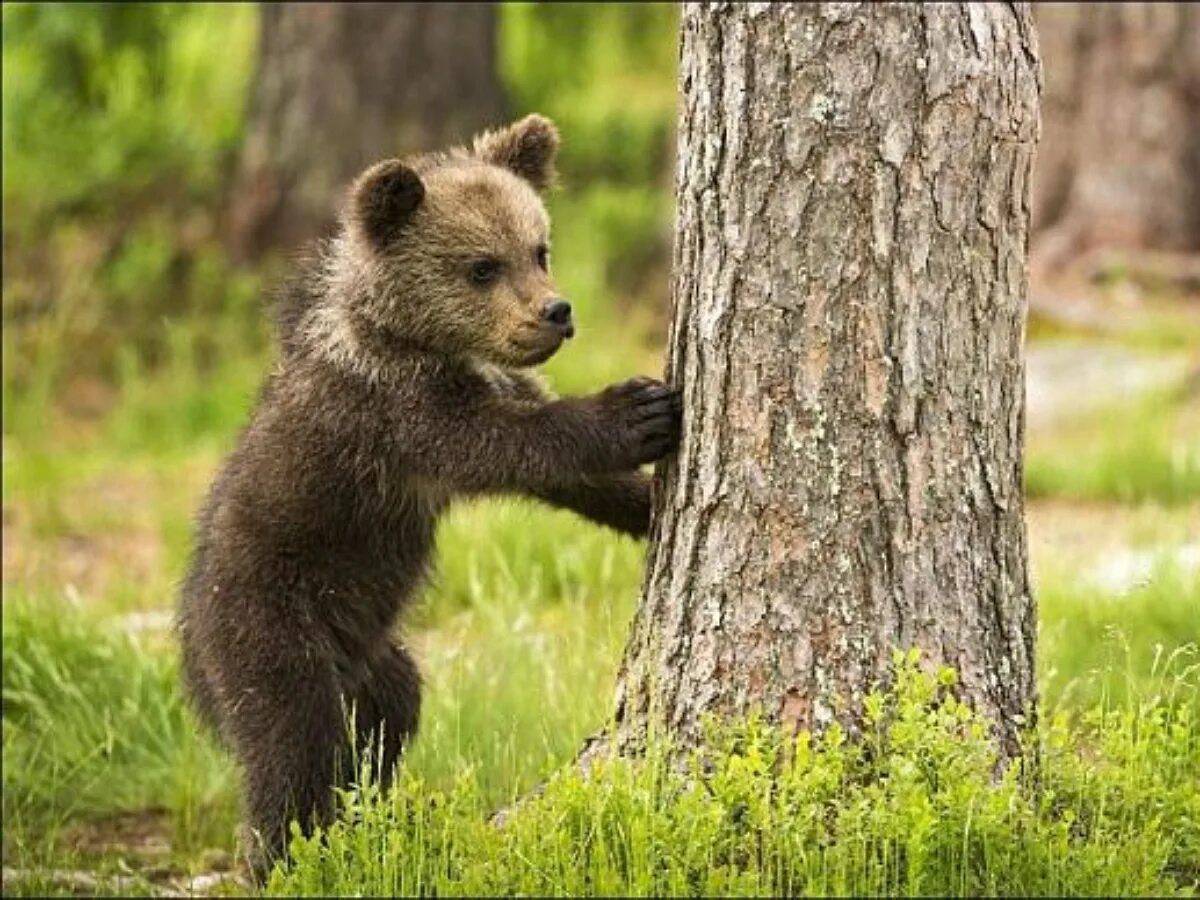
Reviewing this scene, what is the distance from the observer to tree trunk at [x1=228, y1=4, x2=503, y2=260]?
11531mm

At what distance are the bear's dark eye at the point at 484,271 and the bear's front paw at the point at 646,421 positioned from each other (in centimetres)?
88

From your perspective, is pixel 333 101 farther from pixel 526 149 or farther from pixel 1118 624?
pixel 1118 624

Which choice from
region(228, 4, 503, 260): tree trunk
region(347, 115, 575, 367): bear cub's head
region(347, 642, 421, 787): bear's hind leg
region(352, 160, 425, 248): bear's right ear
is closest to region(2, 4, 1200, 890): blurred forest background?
region(228, 4, 503, 260): tree trunk

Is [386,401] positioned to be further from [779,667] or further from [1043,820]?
[1043,820]

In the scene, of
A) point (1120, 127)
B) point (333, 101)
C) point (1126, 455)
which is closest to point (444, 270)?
point (1126, 455)

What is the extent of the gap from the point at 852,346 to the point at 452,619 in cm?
338

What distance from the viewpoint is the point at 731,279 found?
4.55 m

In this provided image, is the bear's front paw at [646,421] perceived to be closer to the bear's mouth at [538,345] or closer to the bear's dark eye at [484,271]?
the bear's mouth at [538,345]

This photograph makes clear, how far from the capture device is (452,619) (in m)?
7.54

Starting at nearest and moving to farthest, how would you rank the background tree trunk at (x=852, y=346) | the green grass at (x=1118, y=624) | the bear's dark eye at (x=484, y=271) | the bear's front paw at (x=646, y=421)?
the background tree trunk at (x=852, y=346)
the bear's front paw at (x=646, y=421)
the bear's dark eye at (x=484, y=271)
the green grass at (x=1118, y=624)

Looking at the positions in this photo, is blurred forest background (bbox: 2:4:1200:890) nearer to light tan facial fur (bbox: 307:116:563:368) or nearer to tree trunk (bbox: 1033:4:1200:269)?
tree trunk (bbox: 1033:4:1200:269)

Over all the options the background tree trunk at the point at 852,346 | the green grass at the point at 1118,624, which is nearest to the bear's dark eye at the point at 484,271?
the background tree trunk at the point at 852,346

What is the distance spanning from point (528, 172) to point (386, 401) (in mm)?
1004

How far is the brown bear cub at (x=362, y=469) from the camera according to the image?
541 cm
